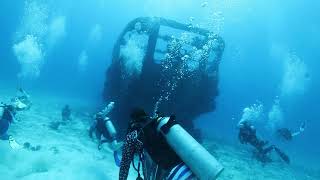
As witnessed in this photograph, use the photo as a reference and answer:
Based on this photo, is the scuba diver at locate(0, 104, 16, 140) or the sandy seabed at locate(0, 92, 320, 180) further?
the scuba diver at locate(0, 104, 16, 140)

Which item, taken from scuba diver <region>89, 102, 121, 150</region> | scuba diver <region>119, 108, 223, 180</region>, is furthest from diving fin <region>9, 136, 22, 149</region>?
scuba diver <region>119, 108, 223, 180</region>

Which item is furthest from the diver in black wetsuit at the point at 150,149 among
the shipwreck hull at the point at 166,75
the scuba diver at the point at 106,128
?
the shipwreck hull at the point at 166,75

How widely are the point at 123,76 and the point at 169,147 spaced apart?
9711 mm

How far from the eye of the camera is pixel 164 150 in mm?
4133

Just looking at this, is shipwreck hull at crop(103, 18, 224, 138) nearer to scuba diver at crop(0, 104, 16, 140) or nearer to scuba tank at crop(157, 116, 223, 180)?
scuba diver at crop(0, 104, 16, 140)

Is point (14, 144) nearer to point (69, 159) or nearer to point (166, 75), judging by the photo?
point (69, 159)

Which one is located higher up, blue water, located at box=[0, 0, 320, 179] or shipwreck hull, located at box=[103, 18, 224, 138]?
blue water, located at box=[0, 0, 320, 179]

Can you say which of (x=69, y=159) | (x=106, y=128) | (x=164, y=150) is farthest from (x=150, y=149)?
(x=69, y=159)

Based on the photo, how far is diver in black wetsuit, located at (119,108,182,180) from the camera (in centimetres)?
408

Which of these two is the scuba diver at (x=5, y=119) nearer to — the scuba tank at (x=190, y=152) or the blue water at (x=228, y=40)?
the scuba tank at (x=190, y=152)

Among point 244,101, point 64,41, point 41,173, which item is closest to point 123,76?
point 41,173

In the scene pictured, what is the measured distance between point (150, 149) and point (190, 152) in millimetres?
553

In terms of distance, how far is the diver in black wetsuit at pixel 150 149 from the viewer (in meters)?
4.08

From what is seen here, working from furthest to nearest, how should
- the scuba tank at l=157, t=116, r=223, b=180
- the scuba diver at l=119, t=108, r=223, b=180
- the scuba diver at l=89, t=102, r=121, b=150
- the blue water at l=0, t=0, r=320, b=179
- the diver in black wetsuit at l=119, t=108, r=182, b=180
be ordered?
1. the blue water at l=0, t=0, r=320, b=179
2. the scuba diver at l=89, t=102, r=121, b=150
3. the diver in black wetsuit at l=119, t=108, r=182, b=180
4. the scuba diver at l=119, t=108, r=223, b=180
5. the scuba tank at l=157, t=116, r=223, b=180
